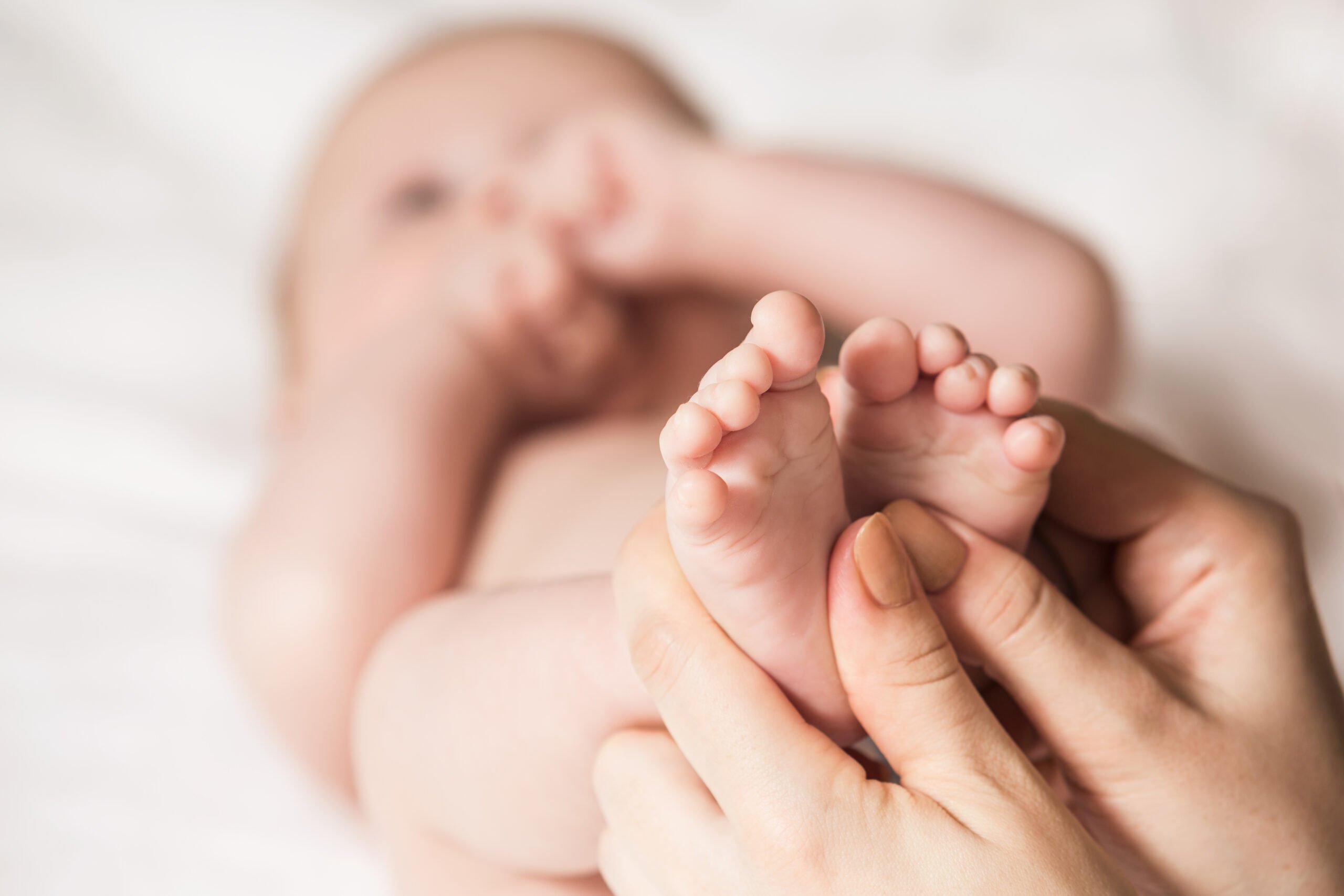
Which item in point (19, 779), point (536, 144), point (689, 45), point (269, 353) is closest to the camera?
point (19, 779)

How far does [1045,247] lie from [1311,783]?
418 millimetres

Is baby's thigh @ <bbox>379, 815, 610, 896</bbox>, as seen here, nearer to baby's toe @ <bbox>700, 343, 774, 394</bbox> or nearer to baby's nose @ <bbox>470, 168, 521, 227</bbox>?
baby's toe @ <bbox>700, 343, 774, 394</bbox>

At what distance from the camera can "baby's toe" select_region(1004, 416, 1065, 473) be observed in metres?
0.42

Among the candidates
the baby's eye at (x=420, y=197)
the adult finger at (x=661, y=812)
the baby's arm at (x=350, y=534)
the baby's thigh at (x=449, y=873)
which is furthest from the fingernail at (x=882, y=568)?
the baby's eye at (x=420, y=197)

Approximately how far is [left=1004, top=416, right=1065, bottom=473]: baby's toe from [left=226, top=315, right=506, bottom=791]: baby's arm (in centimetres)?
45

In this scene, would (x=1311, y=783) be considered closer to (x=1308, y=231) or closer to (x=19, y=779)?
(x=1308, y=231)

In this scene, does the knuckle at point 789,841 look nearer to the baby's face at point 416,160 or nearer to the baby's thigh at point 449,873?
the baby's thigh at point 449,873

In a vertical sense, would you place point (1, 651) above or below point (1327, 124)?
below

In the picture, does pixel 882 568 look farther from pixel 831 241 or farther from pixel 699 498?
pixel 831 241

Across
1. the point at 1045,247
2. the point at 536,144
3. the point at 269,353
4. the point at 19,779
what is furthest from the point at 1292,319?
the point at 269,353

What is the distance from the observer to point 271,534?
770mm

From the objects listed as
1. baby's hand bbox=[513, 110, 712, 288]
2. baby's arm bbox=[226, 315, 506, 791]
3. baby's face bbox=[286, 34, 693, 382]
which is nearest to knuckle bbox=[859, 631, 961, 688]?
baby's arm bbox=[226, 315, 506, 791]

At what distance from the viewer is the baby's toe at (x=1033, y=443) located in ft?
1.37

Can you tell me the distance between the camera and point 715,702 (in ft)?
1.32
